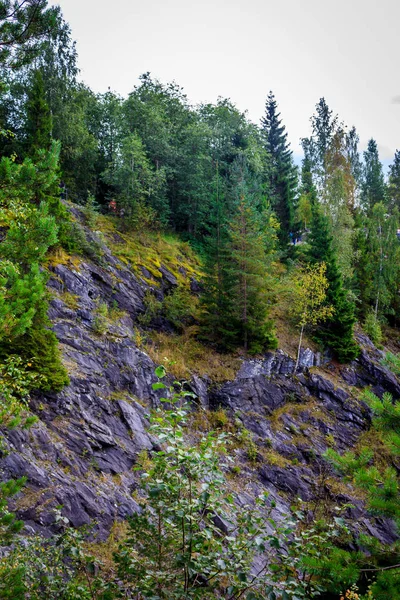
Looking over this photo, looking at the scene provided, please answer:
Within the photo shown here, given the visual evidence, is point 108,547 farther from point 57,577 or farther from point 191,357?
point 191,357

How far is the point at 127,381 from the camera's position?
50.6ft

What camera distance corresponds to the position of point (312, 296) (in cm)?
2283

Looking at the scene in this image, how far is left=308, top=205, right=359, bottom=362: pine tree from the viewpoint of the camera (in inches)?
946

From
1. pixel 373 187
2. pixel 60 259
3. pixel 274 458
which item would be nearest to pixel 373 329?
pixel 274 458

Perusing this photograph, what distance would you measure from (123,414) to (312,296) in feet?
45.3

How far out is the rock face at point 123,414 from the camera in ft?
31.7

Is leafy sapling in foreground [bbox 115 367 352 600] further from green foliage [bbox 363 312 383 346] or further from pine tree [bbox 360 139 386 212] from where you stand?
pine tree [bbox 360 139 386 212]

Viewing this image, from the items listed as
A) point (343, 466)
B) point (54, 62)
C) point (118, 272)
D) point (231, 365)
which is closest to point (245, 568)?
point (343, 466)

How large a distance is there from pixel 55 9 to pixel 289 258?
27512 millimetres

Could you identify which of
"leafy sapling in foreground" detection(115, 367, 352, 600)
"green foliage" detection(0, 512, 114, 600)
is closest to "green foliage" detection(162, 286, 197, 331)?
"green foliage" detection(0, 512, 114, 600)

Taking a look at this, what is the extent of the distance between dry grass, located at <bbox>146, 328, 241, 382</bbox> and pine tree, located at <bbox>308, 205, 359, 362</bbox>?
7499 millimetres

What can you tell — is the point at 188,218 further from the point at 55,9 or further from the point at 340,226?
the point at 55,9

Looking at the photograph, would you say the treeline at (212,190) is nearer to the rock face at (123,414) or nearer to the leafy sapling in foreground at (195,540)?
the rock face at (123,414)

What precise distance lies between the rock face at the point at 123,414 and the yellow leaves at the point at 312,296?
2.30 meters
